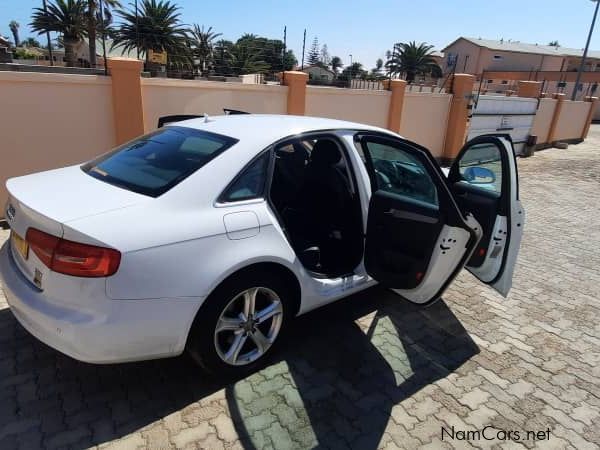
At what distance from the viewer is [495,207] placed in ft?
10.6

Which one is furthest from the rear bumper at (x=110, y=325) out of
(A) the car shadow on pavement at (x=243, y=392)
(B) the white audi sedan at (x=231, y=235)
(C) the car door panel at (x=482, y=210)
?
(C) the car door panel at (x=482, y=210)

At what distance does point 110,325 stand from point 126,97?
4.70m

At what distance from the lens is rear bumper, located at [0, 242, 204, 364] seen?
199 cm

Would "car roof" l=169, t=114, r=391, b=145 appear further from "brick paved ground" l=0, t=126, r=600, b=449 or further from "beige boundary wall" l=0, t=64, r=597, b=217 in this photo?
"beige boundary wall" l=0, t=64, r=597, b=217

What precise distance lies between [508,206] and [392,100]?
747 centimetres

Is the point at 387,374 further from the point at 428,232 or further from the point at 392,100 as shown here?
the point at 392,100

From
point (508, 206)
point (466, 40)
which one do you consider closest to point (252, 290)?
point (508, 206)

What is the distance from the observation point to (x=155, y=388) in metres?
2.53

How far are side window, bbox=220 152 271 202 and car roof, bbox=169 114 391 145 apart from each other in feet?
0.49

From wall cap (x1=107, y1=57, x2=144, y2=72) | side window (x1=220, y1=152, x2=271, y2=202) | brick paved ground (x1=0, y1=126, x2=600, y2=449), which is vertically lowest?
brick paved ground (x1=0, y1=126, x2=600, y2=449)

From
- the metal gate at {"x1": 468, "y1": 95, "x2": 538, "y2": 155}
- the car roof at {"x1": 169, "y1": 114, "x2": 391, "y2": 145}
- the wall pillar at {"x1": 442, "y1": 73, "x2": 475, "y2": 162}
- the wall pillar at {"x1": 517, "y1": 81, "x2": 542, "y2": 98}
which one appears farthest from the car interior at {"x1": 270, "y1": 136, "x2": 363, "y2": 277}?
the wall pillar at {"x1": 517, "y1": 81, "x2": 542, "y2": 98}

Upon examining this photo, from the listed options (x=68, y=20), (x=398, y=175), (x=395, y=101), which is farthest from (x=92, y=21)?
(x=398, y=175)

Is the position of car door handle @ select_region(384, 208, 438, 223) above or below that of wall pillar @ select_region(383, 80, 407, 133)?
below

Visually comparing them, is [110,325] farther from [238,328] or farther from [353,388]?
[353,388]
